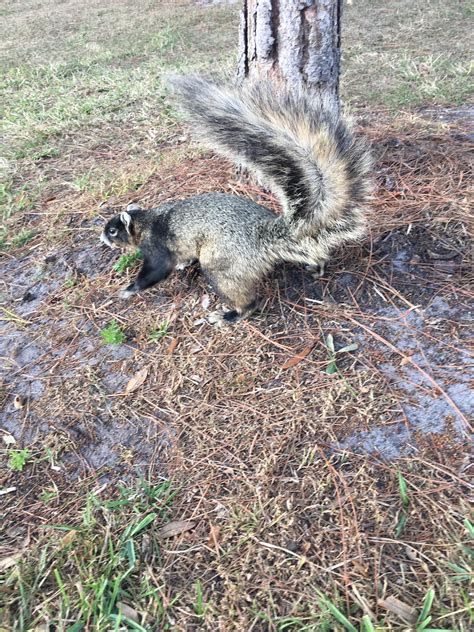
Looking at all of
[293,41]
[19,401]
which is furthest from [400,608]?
[293,41]

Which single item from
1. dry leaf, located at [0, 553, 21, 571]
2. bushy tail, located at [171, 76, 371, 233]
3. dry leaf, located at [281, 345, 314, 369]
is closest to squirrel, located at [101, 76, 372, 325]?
bushy tail, located at [171, 76, 371, 233]

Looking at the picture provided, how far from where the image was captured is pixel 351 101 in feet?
15.0

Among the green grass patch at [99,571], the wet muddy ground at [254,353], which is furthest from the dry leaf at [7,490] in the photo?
the green grass patch at [99,571]

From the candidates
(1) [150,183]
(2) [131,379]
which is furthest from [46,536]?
(1) [150,183]

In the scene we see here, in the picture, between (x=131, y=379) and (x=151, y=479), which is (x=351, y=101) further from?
(x=151, y=479)

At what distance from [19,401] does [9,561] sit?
0.79 meters

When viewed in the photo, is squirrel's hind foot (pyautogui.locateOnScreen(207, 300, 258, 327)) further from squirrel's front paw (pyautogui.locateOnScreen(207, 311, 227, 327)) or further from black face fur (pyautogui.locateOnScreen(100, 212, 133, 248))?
black face fur (pyautogui.locateOnScreen(100, 212, 133, 248))

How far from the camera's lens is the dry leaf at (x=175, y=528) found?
177 cm

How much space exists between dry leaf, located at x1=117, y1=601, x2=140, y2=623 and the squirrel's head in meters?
1.76

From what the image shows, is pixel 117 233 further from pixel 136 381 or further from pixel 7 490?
pixel 7 490

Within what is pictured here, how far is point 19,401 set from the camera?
2352 mm

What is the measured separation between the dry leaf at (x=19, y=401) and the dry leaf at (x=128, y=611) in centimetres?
109

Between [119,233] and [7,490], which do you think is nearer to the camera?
[7,490]

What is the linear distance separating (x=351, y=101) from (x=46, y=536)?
4239mm
